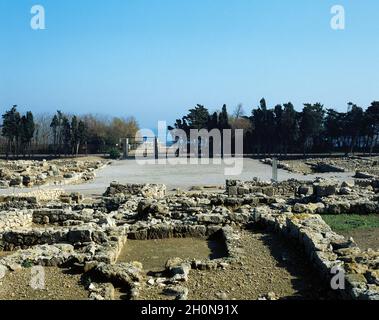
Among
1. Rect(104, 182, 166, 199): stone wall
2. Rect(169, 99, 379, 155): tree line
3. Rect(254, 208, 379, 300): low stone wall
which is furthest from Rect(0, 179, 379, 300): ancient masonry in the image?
Rect(169, 99, 379, 155): tree line

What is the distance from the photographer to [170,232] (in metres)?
13.4

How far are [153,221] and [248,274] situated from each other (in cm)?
576

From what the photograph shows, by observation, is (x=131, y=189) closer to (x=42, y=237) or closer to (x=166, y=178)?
(x=166, y=178)

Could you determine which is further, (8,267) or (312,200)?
(312,200)

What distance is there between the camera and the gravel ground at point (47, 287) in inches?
315

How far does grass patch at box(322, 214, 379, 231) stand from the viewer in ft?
43.2

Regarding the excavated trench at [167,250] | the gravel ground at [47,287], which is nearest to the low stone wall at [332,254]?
the excavated trench at [167,250]

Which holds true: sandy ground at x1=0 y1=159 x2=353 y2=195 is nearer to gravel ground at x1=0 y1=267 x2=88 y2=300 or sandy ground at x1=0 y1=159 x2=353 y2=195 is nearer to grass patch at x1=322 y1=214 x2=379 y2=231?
grass patch at x1=322 y1=214 x2=379 y2=231

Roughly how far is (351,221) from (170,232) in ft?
16.8

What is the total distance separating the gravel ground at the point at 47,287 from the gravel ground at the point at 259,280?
1.19 meters

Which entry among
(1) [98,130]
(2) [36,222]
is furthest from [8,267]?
(1) [98,130]

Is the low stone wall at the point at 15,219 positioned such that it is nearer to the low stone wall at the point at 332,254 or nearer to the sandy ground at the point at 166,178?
the low stone wall at the point at 332,254

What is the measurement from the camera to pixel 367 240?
457 inches
